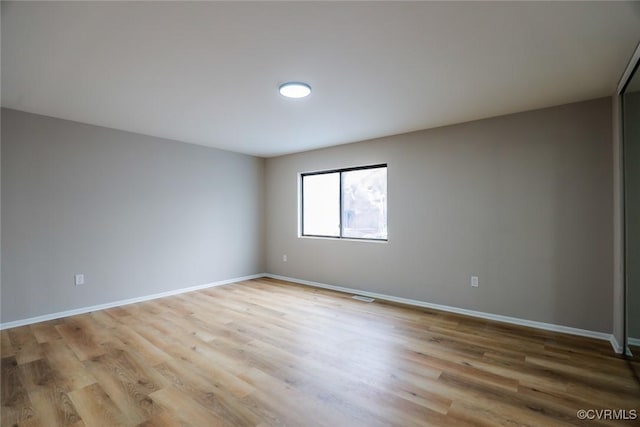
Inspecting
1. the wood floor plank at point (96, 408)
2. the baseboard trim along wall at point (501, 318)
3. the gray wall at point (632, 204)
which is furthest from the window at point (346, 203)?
the wood floor plank at point (96, 408)

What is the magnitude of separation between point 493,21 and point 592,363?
107 inches

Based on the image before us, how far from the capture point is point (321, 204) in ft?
17.1

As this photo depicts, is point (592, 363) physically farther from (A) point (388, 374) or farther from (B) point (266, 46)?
(B) point (266, 46)

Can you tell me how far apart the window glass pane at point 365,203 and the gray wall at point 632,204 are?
2.49 metres

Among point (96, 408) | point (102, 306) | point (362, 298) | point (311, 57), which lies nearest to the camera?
point (96, 408)

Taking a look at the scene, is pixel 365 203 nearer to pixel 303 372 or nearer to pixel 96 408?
pixel 303 372

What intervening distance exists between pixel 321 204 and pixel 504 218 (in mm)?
2838

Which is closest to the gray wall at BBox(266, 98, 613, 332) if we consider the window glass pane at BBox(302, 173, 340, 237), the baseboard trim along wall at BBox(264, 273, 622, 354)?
the baseboard trim along wall at BBox(264, 273, 622, 354)

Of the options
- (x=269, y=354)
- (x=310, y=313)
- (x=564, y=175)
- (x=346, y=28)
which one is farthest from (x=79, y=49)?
(x=564, y=175)

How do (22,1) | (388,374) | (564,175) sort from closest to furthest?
(22,1), (388,374), (564,175)

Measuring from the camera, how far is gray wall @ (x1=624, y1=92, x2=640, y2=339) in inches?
92.0

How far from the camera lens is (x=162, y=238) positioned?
435cm

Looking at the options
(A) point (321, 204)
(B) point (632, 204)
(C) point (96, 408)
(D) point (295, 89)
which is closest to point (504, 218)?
(B) point (632, 204)

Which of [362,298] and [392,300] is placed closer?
[392,300]
